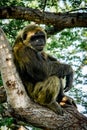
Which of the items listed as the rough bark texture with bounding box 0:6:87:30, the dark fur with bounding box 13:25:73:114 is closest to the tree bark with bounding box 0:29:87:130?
the dark fur with bounding box 13:25:73:114

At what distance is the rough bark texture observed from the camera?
20.2 feet

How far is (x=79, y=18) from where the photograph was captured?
6191 millimetres

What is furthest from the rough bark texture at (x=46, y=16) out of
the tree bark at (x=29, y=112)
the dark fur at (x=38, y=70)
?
the tree bark at (x=29, y=112)

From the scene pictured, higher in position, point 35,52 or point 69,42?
point 35,52

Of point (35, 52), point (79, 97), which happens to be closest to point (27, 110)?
point (35, 52)

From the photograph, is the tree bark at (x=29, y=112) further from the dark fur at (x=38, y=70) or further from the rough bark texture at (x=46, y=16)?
the rough bark texture at (x=46, y=16)

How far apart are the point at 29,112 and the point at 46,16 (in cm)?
247

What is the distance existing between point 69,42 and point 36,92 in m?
4.23

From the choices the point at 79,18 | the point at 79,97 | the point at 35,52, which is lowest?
the point at 79,97

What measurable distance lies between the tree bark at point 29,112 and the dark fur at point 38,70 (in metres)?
0.44

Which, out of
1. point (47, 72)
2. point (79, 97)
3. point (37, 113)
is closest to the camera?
point (37, 113)

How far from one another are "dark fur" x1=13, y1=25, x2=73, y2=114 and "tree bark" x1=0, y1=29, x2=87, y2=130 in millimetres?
442

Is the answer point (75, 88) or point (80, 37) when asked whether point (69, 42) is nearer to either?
point (80, 37)

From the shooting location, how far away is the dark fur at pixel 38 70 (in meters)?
5.19
